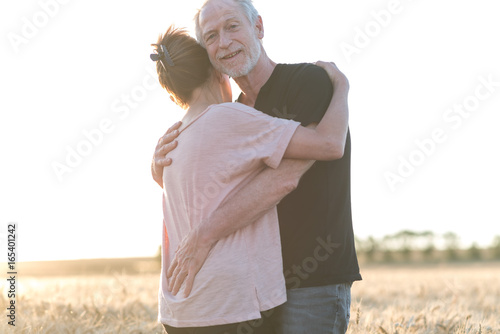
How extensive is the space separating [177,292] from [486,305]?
511cm

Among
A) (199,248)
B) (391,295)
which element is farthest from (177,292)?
(391,295)

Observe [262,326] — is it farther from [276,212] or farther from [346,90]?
[346,90]

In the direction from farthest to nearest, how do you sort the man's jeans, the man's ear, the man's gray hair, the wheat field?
the wheat field < the man's ear < the man's gray hair < the man's jeans

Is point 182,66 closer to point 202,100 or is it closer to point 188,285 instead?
point 202,100

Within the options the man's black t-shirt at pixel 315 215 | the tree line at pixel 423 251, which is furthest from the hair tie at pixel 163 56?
the tree line at pixel 423 251

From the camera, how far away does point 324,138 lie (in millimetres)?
2676

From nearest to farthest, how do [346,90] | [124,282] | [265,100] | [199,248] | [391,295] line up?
[199,248], [346,90], [265,100], [124,282], [391,295]

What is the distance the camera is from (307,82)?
9.46 feet

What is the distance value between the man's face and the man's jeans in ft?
4.02

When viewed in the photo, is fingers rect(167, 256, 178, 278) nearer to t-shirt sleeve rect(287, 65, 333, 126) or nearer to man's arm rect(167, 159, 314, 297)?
man's arm rect(167, 159, 314, 297)

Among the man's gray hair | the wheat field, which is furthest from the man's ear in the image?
the wheat field

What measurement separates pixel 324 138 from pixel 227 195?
51cm

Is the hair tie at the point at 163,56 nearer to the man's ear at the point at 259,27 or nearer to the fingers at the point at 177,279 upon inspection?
the man's ear at the point at 259,27

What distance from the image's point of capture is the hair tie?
9.75 feet
